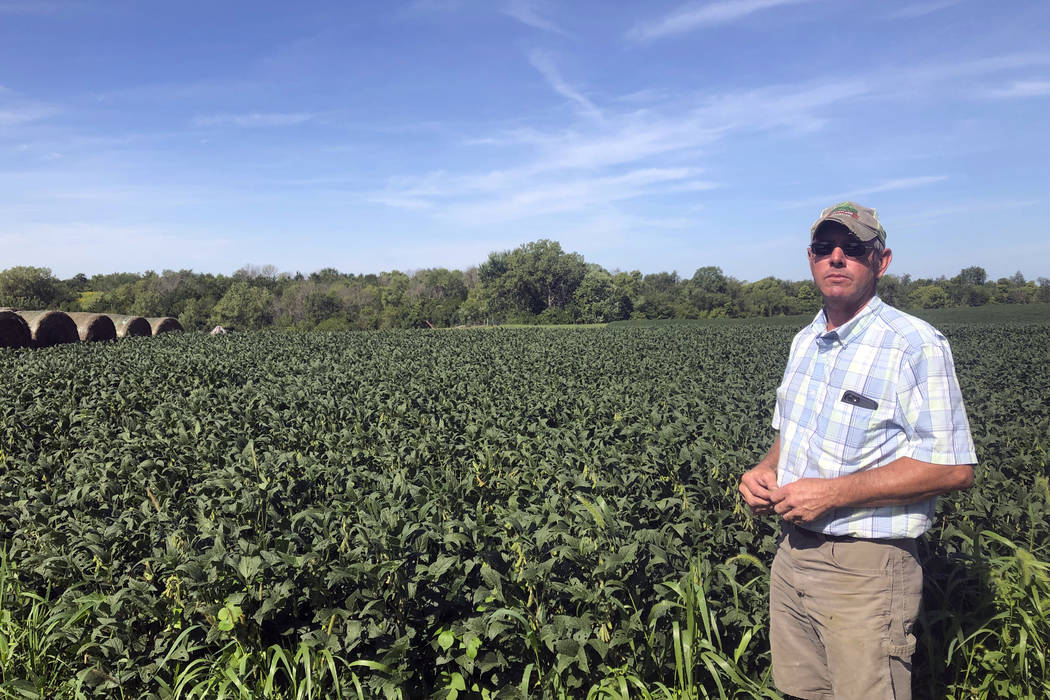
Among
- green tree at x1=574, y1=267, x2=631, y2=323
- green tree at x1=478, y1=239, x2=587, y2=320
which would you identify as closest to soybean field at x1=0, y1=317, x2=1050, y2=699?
green tree at x1=574, y1=267, x2=631, y2=323

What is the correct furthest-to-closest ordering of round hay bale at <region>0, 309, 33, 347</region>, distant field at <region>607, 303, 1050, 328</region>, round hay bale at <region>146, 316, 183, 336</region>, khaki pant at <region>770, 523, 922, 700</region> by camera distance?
distant field at <region>607, 303, 1050, 328</region>, round hay bale at <region>146, 316, 183, 336</region>, round hay bale at <region>0, 309, 33, 347</region>, khaki pant at <region>770, 523, 922, 700</region>

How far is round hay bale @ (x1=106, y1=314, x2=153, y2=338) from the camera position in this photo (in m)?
30.2

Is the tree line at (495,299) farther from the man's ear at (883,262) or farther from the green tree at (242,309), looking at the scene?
the man's ear at (883,262)

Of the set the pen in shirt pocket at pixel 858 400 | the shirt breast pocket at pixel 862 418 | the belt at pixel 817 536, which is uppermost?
the pen in shirt pocket at pixel 858 400

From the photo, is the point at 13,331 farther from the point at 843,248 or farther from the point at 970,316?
the point at 970,316

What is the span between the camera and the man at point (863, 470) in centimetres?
241

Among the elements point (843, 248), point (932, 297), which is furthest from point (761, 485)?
point (932, 297)

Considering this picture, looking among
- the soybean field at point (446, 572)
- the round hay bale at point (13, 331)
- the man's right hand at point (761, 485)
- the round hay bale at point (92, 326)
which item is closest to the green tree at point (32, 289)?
the round hay bale at point (92, 326)

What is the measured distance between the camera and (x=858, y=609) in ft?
8.40

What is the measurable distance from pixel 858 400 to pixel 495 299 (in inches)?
3790

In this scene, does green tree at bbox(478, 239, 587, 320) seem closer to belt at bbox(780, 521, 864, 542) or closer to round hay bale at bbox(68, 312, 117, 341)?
round hay bale at bbox(68, 312, 117, 341)

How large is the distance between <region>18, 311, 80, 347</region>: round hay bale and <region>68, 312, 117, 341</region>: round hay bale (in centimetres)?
40

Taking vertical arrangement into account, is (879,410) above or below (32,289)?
below

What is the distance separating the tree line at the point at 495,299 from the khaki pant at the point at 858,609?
78.2 meters
